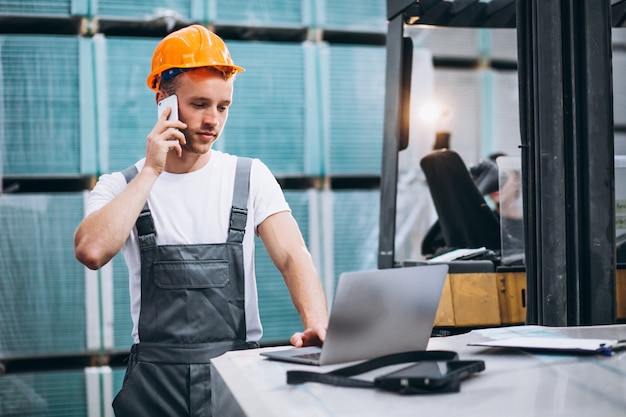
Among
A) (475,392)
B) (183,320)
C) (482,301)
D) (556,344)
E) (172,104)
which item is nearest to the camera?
(475,392)

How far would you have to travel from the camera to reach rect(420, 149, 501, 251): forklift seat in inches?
148

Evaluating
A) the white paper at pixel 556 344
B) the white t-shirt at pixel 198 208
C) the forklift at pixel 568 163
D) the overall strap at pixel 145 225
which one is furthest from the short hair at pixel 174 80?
the white paper at pixel 556 344

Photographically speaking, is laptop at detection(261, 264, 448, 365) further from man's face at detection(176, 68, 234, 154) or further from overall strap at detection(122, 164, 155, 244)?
man's face at detection(176, 68, 234, 154)

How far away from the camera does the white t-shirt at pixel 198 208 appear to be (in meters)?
2.35

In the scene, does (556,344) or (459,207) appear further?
(459,207)

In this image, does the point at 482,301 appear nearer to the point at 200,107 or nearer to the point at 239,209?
the point at 239,209

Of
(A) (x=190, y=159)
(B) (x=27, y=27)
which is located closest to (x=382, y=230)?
(A) (x=190, y=159)

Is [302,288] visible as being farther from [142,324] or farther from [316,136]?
[316,136]

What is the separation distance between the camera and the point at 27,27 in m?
4.41

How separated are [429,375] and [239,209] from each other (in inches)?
46.2

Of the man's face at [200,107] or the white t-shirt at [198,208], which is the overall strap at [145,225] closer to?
the white t-shirt at [198,208]

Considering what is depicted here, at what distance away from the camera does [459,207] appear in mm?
3797

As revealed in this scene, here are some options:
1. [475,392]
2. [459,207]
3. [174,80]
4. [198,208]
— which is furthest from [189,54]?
[459,207]

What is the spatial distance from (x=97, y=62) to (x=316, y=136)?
1248 millimetres
